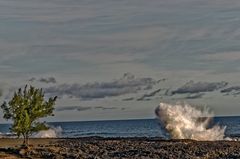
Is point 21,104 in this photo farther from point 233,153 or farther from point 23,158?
point 233,153

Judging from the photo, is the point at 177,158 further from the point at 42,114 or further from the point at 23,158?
the point at 42,114

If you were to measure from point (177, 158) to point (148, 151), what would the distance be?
255 inches

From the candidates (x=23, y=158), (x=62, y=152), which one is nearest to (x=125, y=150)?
(x=62, y=152)

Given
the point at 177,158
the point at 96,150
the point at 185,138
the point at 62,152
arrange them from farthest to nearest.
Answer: the point at 185,138 → the point at 96,150 → the point at 62,152 → the point at 177,158

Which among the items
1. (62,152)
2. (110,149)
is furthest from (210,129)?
(62,152)

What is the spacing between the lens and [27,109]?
7419cm

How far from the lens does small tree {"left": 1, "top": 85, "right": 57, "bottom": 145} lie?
73375 mm

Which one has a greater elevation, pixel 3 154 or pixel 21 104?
pixel 21 104

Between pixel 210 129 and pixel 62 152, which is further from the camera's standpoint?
pixel 210 129

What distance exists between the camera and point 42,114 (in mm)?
74000

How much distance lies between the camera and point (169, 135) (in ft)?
317

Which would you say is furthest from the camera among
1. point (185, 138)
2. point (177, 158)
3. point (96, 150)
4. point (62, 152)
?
point (185, 138)

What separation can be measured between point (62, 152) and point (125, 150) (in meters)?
7.10

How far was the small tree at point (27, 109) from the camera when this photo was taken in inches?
2889
